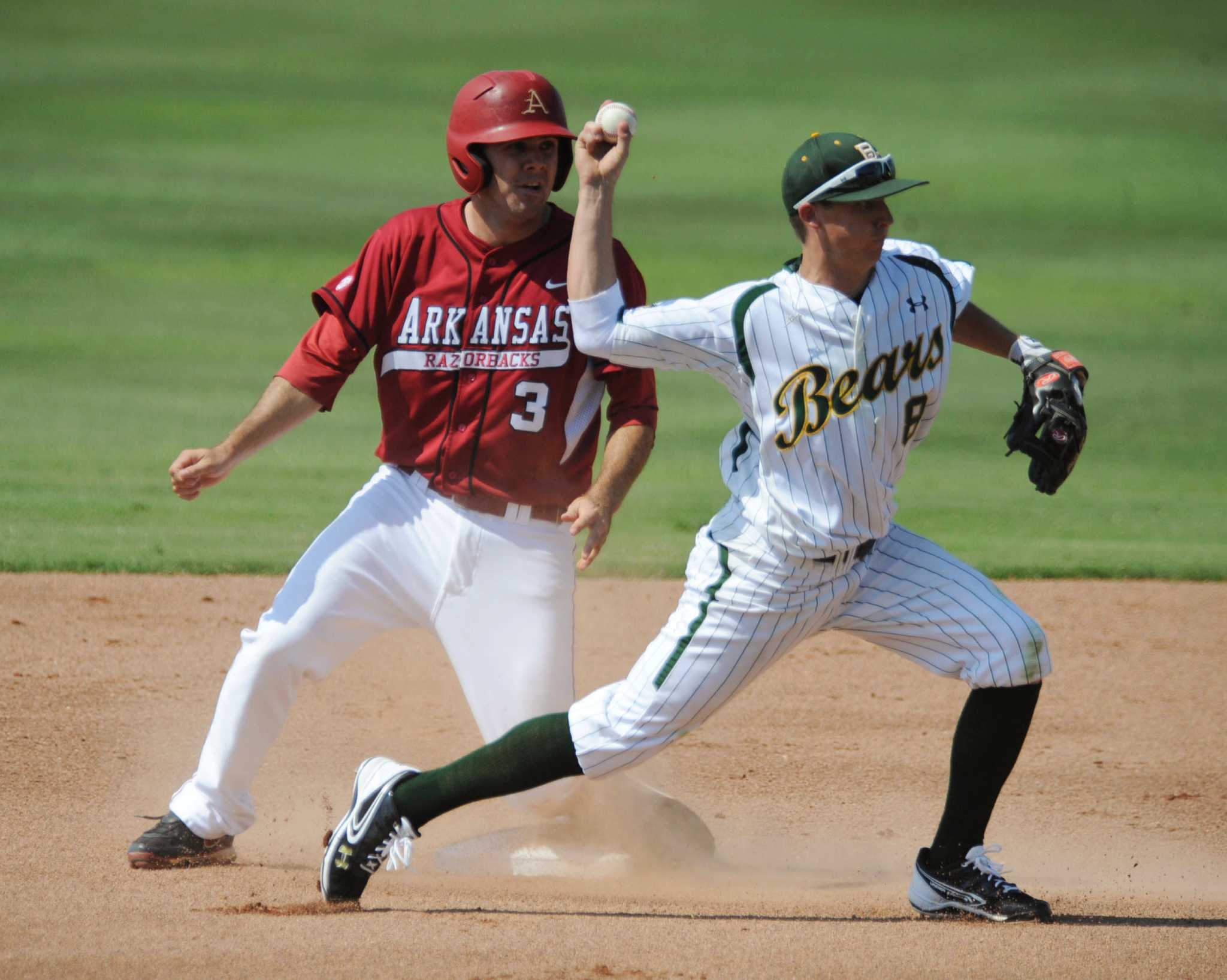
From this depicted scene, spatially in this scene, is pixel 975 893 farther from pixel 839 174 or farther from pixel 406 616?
pixel 839 174

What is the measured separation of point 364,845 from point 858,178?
69.1 inches

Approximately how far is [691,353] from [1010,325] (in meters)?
10.5

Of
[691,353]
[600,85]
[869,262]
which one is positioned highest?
[600,85]

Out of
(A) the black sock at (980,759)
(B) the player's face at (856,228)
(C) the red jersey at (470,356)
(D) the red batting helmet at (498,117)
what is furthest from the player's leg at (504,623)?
(B) the player's face at (856,228)

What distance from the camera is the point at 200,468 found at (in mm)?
3730

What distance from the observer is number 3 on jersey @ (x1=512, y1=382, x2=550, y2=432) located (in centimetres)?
377

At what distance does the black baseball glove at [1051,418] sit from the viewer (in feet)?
11.4

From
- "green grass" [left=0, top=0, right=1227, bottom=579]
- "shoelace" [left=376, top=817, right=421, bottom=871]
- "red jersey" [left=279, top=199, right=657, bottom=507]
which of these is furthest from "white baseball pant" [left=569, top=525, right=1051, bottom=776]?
"green grass" [left=0, top=0, right=1227, bottom=579]

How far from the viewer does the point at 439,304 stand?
378 cm

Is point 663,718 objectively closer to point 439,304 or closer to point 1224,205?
point 439,304

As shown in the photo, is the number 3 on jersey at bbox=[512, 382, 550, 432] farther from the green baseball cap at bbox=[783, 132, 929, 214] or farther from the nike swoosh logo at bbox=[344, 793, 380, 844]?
the nike swoosh logo at bbox=[344, 793, 380, 844]

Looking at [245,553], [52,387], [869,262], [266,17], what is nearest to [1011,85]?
[266,17]

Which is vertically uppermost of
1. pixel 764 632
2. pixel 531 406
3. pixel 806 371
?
pixel 806 371

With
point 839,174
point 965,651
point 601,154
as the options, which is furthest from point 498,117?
point 965,651
